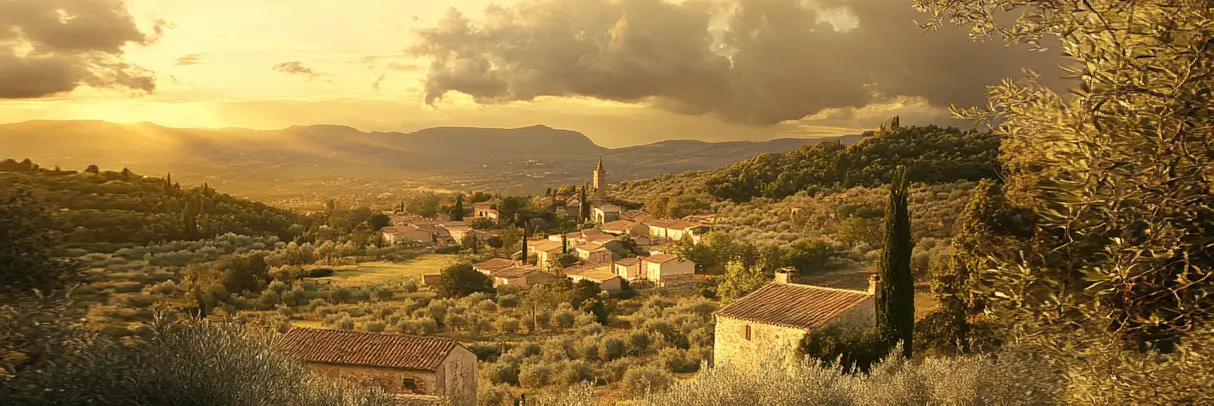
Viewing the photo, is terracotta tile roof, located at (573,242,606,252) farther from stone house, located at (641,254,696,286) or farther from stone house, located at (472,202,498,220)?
stone house, located at (472,202,498,220)

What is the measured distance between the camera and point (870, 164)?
75688mm

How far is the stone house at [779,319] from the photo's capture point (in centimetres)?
2064

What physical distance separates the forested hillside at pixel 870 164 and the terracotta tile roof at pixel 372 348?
5640 centimetres

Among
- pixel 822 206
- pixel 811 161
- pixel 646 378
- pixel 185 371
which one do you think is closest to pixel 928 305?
pixel 646 378

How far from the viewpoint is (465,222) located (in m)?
80.3

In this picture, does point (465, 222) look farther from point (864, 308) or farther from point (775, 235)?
point (864, 308)

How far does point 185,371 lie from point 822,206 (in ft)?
195

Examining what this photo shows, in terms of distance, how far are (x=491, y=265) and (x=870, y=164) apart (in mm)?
44114

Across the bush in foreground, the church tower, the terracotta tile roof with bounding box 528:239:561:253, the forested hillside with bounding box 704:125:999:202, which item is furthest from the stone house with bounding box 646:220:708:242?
the bush in foreground

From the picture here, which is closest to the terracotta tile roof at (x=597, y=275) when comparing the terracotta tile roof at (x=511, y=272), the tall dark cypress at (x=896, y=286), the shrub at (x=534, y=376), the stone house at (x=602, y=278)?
the stone house at (x=602, y=278)

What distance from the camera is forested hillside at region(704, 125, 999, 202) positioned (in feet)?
227

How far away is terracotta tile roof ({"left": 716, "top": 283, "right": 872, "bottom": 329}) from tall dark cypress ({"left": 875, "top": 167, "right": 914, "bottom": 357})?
64 centimetres

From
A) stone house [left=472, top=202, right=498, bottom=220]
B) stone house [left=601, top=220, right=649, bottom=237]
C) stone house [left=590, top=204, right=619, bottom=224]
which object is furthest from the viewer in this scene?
stone house [left=472, top=202, right=498, bottom=220]

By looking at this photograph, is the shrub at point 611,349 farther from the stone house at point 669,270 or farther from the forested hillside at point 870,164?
the forested hillside at point 870,164
